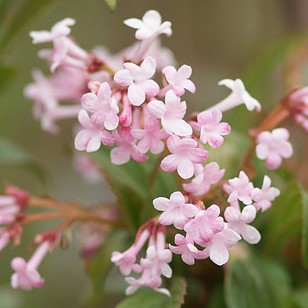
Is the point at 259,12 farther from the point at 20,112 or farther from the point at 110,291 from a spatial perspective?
the point at 110,291

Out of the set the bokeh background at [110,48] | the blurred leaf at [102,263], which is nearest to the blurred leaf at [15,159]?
the blurred leaf at [102,263]

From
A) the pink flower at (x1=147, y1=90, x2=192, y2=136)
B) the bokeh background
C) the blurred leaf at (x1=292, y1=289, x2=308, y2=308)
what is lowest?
the bokeh background

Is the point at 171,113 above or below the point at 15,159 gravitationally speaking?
above

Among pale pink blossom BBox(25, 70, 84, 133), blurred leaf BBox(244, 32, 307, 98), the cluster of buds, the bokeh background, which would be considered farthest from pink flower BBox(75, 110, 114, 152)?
the bokeh background

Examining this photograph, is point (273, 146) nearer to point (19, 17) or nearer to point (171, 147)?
point (171, 147)

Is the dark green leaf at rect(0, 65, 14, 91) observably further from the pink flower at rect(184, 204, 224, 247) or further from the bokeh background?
the bokeh background

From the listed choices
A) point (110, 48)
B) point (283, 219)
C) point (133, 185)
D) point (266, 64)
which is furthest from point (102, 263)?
point (110, 48)
